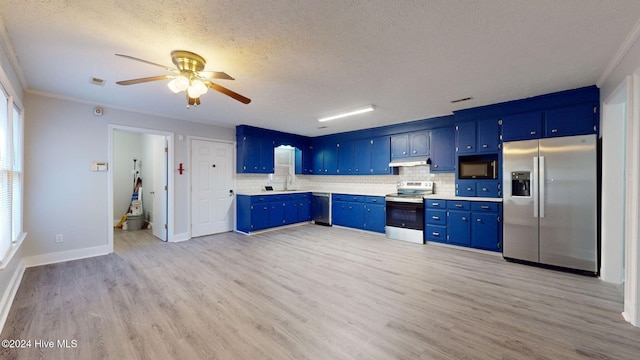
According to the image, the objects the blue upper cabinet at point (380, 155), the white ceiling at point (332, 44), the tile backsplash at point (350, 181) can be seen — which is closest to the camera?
the white ceiling at point (332, 44)

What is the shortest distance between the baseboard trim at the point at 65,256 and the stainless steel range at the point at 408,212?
516 centimetres

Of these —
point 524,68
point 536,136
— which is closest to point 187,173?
point 524,68

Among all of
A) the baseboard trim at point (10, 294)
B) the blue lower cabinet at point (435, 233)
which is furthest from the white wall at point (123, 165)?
the blue lower cabinet at point (435, 233)

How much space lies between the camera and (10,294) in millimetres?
2533

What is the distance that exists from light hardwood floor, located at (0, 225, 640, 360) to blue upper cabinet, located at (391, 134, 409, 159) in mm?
2353

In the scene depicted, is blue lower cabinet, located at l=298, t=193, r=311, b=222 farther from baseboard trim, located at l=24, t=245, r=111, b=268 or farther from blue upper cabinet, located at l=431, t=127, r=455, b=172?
baseboard trim, located at l=24, t=245, r=111, b=268

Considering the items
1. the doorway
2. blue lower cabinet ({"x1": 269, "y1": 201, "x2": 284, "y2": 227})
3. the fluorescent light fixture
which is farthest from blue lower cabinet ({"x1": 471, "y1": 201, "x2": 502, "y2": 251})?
the doorway

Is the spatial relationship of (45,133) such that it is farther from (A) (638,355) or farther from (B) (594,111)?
(B) (594,111)

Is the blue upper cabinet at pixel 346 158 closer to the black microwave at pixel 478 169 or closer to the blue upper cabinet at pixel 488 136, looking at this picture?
the black microwave at pixel 478 169

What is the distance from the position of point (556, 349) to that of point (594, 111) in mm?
3209

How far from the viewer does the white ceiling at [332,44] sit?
1.77 m

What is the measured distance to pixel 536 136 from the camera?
3699 mm

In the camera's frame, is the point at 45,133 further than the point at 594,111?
Yes

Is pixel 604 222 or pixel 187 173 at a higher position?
pixel 187 173
